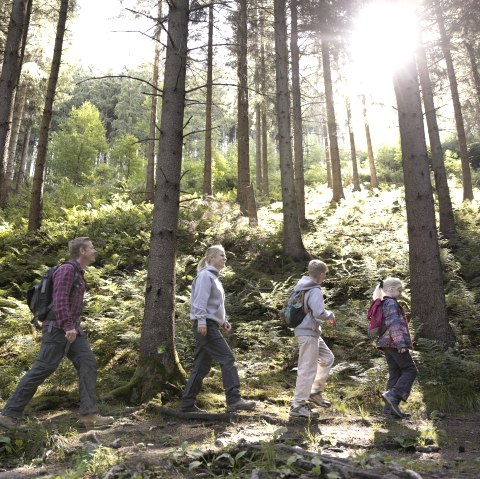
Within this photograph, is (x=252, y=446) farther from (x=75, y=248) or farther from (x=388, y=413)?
(x=75, y=248)

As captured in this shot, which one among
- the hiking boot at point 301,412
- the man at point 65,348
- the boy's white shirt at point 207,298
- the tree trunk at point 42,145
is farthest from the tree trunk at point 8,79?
the hiking boot at point 301,412

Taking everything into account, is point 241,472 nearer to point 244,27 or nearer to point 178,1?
point 178,1

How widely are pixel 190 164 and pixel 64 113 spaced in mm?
23175

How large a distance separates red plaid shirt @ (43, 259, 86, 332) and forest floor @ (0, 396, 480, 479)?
3.37ft

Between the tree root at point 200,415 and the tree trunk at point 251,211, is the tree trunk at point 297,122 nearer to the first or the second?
the tree trunk at point 251,211

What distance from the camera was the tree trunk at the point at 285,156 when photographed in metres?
12.4

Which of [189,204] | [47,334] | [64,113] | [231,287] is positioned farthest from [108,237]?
[64,113]

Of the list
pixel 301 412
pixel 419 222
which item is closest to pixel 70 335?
pixel 301 412

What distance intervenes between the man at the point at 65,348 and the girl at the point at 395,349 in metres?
3.19

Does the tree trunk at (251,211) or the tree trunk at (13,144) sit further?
the tree trunk at (13,144)

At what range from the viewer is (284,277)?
1120 centimetres

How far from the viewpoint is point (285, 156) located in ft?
42.5

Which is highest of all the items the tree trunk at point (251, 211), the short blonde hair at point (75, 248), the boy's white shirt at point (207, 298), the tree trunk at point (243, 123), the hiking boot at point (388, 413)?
the tree trunk at point (243, 123)

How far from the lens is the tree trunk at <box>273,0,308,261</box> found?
1240 cm
